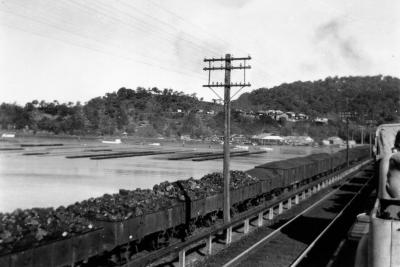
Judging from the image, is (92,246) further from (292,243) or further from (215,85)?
(215,85)

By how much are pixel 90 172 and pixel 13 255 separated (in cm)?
4093

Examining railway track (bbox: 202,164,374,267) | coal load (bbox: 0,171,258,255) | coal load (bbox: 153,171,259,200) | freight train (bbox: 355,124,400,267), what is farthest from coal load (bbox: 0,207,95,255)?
freight train (bbox: 355,124,400,267)

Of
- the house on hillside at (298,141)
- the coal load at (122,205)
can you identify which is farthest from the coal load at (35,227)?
the house on hillside at (298,141)

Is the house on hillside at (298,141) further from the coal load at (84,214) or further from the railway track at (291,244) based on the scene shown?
the coal load at (84,214)

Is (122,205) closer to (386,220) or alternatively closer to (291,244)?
(291,244)

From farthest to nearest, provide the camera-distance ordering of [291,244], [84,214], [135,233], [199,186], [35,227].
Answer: [199,186], [291,244], [135,233], [84,214], [35,227]

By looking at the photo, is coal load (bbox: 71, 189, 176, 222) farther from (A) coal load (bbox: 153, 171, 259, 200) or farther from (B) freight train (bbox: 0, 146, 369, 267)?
(A) coal load (bbox: 153, 171, 259, 200)

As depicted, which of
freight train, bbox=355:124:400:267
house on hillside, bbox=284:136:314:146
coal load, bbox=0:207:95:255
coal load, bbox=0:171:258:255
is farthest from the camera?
house on hillside, bbox=284:136:314:146

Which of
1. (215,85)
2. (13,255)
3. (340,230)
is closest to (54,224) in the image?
(13,255)

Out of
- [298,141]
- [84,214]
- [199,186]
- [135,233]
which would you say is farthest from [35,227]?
[298,141]

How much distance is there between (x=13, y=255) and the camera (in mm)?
9305

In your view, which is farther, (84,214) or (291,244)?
(291,244)

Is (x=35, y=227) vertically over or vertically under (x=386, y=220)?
under

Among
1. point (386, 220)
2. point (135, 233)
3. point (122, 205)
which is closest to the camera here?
point (386, 220)
